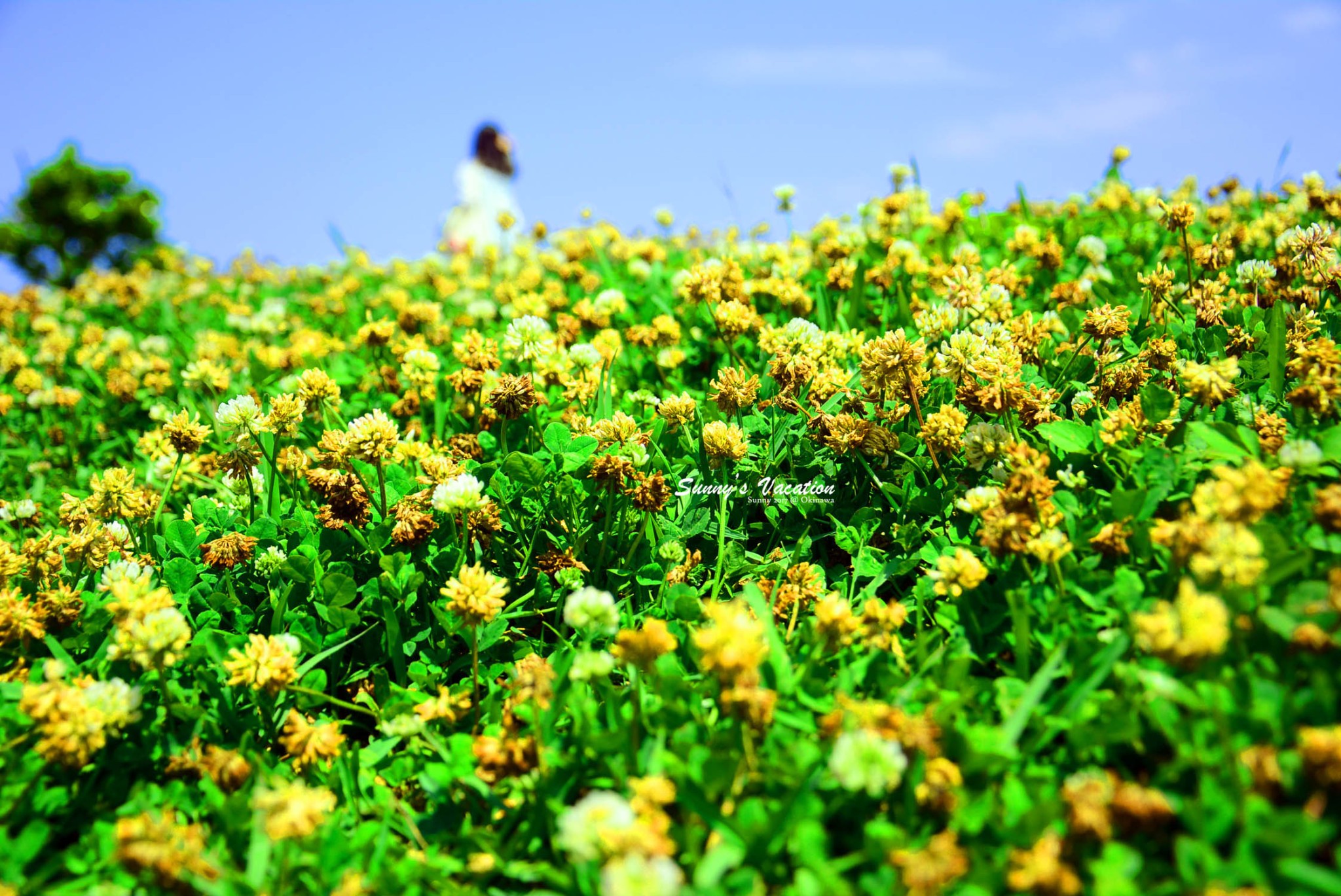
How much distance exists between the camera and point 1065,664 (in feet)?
7.17

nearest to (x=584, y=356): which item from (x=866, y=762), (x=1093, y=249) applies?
(x=866, y=762)

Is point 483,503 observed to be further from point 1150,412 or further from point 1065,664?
point 1150,412

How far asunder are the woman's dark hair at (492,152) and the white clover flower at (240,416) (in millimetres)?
17245

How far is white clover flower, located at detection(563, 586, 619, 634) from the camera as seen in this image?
2.28 m

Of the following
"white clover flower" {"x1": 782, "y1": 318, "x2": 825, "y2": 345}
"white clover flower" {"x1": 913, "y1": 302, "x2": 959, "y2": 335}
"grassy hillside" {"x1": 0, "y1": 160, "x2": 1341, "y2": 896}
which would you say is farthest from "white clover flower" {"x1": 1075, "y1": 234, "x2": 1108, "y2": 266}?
"white clover flower" {"x1": 782, "y1": 318, "x2": 825, "y2": 345}

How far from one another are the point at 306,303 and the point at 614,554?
5342 mm

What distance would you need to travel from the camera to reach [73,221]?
2989 cm

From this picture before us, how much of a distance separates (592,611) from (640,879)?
824 millimetres

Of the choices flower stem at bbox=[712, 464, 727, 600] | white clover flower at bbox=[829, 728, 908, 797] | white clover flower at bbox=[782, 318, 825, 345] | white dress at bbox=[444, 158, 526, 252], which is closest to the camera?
white clover flower at bbox=[829, 728, 908, 797]

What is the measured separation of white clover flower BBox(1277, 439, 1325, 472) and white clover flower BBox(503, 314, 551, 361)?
7.84ft

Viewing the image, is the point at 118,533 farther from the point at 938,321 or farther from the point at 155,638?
the point at 938,321

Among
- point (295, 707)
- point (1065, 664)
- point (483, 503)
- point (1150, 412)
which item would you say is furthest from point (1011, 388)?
point (295, 707)

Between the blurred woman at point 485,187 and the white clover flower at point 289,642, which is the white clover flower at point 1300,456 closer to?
the white clover flower at point 289,642

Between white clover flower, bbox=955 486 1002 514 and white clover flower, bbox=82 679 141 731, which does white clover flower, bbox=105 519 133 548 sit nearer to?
white clover flower, bbox=82 679 141 731
